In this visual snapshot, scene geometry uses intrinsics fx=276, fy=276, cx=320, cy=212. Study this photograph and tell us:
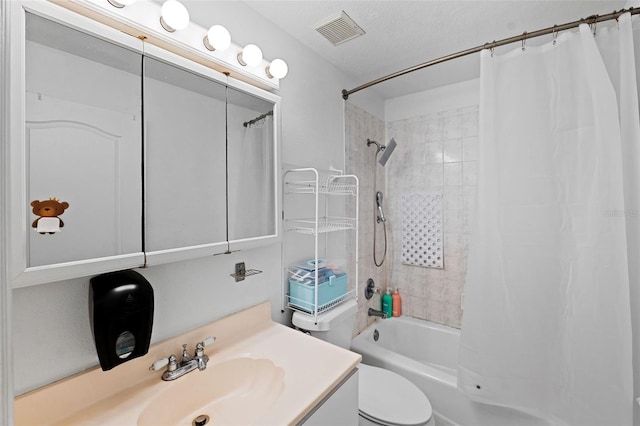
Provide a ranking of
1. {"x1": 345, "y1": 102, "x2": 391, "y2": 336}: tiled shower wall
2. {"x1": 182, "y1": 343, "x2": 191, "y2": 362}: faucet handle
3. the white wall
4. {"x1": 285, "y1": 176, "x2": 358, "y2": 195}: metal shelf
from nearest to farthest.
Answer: the white wall
{"x1": 182, "y1": 343, "x2": 191, "y2": 362}: faucet handle
{"x1": 285, "y1": 176, "x2": 358, "y2": 195}: metal shelf
{"x1": 345, "y1": 102, "x2": 391, "y2": 336}: tiled shower wall

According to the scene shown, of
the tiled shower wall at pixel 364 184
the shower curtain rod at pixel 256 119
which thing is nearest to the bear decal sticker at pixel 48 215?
the shower curtain rod at pixel 256 119

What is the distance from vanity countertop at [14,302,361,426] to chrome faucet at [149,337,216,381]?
0.06ft

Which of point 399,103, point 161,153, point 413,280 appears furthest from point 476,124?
point 161,153

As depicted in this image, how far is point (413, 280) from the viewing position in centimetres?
238

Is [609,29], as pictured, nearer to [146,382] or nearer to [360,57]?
[360,57]

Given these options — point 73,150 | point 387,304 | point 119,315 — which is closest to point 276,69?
point 73,150

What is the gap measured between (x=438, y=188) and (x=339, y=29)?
1.42 meters

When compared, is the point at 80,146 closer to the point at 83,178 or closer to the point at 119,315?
the point at 83,178

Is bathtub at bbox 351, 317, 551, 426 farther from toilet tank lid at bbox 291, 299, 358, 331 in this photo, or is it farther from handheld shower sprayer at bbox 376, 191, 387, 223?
handheld shower sprayer at bbox 376, 191, 387, 223

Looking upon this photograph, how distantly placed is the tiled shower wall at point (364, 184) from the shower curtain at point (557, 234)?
0.79 metres

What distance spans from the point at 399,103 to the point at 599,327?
6.48 feet

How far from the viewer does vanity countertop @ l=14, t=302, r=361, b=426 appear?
760 millimetres

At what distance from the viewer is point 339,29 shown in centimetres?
142

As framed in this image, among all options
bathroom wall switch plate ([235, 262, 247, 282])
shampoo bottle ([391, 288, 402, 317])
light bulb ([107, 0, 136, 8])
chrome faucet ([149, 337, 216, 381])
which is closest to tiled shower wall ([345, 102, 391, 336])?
shampoo bottle ([391, 288, 402, 317])
